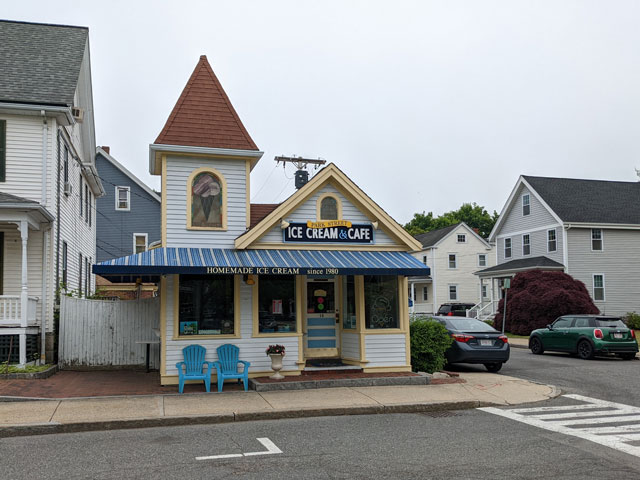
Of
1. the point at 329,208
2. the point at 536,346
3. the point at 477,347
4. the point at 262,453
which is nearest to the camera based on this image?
the point at 262,453

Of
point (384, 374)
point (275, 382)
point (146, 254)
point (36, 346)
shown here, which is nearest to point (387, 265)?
point (384, 374)

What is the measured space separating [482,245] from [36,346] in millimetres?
40703

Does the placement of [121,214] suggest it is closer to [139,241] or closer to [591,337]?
[139,241]

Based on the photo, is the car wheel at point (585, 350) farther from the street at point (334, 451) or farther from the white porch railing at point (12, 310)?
the white porch railing at point (12, 310)

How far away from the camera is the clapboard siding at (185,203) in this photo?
12883 mm

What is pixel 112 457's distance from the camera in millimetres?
7098

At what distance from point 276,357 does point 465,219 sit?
67.1 metres

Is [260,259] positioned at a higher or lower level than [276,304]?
higher

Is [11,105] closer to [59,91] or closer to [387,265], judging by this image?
[59,91]

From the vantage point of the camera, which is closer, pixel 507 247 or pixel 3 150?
pixel 3 150

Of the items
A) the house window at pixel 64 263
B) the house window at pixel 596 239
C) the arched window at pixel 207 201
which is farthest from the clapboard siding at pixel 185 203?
the house window at pixel 596 239

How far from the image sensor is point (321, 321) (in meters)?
14.3

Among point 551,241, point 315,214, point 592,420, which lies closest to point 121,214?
point 315,214

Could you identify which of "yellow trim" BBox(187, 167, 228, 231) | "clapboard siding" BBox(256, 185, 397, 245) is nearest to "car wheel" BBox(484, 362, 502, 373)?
"clapboard siding" BBox(256, 185, 397, 245)
